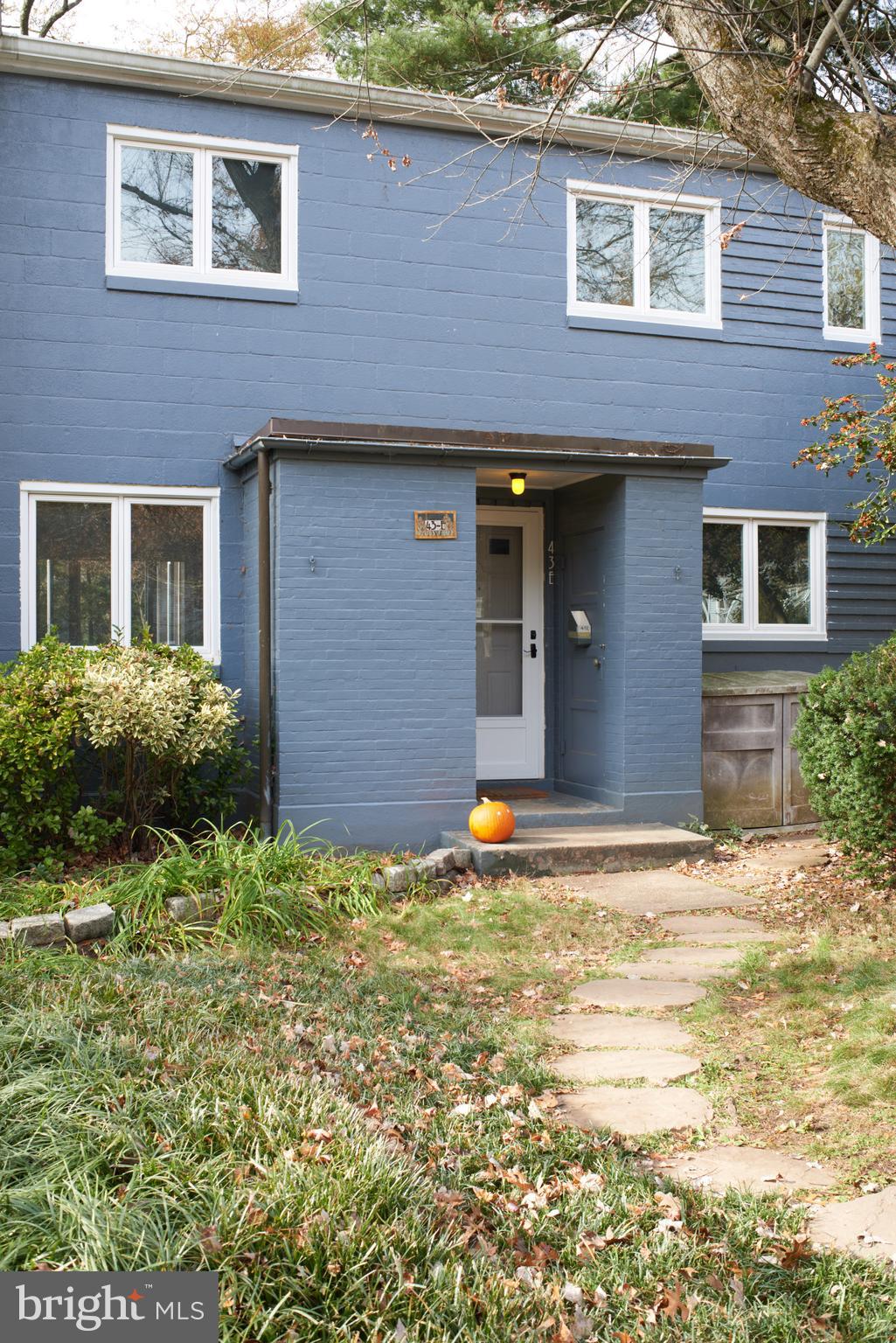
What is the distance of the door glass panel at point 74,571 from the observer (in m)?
8.45

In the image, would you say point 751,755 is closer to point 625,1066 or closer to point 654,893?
point 654,893

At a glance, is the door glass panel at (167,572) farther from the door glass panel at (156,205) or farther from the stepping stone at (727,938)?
the stepping stone at (727,938)

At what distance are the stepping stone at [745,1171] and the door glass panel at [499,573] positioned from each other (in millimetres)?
6695

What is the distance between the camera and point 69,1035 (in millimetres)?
3834

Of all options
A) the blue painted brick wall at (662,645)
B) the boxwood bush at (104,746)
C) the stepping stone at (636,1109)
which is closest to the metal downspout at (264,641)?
the boxwood bush at (104,746)

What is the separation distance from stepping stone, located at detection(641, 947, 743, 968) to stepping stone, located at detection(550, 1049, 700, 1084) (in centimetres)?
127

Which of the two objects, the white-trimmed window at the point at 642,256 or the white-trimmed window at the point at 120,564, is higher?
the white-trimmed window at the point at 642,256

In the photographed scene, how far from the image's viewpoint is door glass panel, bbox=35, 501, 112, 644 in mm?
8445

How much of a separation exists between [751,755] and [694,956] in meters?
3.91

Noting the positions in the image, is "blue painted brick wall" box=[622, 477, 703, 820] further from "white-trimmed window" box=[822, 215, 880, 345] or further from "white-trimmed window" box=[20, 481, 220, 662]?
"white-trimmed window" box=[822, 215, 880, 345]

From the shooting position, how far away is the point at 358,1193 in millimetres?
2863

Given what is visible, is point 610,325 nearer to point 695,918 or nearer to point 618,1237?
point 695,918

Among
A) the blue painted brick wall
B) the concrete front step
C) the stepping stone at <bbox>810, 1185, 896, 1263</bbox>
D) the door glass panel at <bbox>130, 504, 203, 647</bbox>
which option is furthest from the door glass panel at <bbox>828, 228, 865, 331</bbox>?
the stepping stone at <bbox>810, 1185, 896, 1263</bbox>

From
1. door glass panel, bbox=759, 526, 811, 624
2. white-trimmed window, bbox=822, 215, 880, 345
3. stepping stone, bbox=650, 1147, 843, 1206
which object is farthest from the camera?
white-trimmed window, bbox=822, 215, 880, 345
